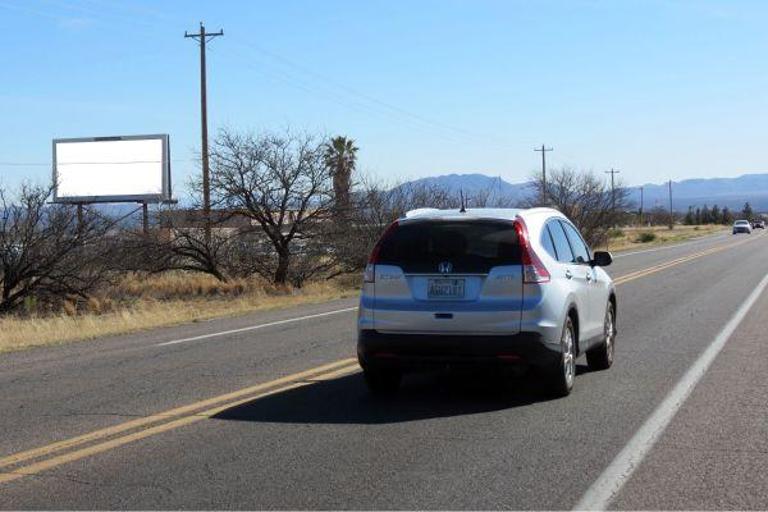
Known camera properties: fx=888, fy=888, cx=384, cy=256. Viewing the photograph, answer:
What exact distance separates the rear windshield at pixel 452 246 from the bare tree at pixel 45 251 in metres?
18.2

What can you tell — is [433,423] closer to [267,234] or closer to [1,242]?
[1,242]

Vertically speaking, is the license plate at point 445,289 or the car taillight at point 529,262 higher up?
the car taillight at point 529,262

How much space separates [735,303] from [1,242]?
A: 1798cm

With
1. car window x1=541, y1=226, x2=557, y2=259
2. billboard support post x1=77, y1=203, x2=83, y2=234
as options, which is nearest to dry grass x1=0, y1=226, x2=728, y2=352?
billboard support post x1=77, y1=203, x2=83, y2=234

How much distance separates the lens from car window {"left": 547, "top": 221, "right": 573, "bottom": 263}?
8695 mm

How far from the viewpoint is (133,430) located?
7.16m

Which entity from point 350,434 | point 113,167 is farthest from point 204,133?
point 350,434

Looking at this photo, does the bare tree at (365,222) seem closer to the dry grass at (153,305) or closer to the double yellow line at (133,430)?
the dry grass at (153,305)

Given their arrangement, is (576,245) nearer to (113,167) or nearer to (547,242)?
(547,242)

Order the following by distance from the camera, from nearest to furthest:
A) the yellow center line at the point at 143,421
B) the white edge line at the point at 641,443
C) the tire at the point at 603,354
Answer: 1. the white edge line at the point at 641,443
2. the yellow center line at the point at 143,421
3. the tire at the point at 603,354

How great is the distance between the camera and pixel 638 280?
2458 centimetres

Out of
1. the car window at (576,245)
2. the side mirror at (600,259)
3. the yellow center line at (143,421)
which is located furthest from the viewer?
the side mirror at (600,259)

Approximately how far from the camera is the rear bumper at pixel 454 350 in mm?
7680

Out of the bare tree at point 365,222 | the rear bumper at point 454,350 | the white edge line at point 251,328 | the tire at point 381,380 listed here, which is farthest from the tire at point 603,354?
the bare tree at point 365,222
